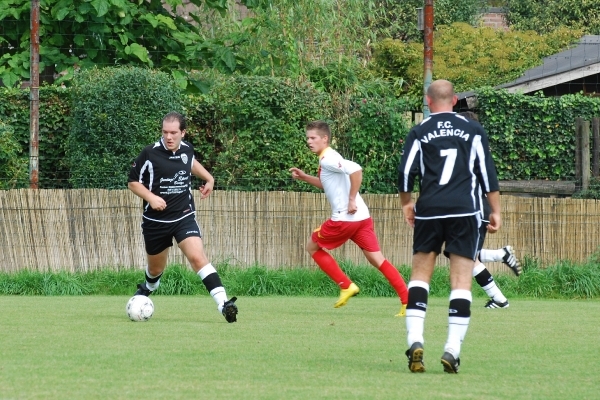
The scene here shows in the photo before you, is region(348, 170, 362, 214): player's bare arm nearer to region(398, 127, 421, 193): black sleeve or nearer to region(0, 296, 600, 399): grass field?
region(0, 296, 600, 399): grass field

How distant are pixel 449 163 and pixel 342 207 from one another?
179 inches

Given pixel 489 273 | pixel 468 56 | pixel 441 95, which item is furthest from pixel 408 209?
pixel 468 56

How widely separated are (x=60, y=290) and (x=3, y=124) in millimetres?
2861

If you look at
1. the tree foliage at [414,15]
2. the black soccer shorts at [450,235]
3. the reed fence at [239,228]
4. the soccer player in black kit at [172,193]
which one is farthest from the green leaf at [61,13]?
the tree foliage at [414,15]

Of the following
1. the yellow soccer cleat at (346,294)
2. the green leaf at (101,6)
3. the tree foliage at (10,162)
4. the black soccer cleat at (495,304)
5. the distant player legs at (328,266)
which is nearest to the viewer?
the yellow soccer cleat at (346,294)

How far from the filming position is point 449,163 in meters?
6.98

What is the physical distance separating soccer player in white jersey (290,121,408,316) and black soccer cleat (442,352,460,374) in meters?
4.53

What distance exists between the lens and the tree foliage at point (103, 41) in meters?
18.8

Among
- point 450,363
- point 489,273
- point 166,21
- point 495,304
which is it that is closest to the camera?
point 450,363

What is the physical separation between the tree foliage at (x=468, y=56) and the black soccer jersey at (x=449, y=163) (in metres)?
24.2

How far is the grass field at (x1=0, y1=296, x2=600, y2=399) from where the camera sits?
19.8 feet

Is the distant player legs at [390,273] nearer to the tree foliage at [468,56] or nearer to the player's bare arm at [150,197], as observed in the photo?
the player's bare arm at [150,197]

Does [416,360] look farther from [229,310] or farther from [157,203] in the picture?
[157,203]

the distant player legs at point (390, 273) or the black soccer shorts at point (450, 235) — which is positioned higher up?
the black soccer shorts at point (450, 235)
